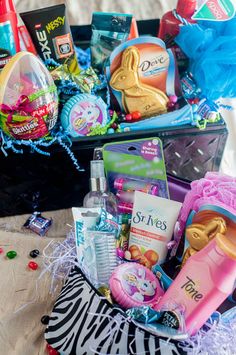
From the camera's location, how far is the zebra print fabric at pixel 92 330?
21.8 inches

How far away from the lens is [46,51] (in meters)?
0.85

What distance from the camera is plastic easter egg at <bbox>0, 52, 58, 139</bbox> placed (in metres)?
0.74

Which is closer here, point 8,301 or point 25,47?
point 8,301

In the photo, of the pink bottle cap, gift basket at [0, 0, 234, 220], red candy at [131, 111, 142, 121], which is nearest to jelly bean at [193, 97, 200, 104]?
gift basket at [0, 0, 234, 220]

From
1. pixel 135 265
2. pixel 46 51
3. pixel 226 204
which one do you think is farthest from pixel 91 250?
pixel 46 51

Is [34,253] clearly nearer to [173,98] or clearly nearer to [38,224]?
[38,224]

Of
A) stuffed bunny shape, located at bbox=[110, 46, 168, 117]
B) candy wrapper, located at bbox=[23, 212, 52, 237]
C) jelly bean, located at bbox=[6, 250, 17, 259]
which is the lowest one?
candy wrapper, located at bbox=[23, 212, 52, 237]

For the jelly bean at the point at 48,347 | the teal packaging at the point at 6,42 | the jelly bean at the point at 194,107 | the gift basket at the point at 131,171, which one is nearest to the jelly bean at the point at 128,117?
the gift basket at the point at 131,171

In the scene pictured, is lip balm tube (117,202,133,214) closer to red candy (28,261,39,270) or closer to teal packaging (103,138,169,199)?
teal packaging (103,138,169,199)

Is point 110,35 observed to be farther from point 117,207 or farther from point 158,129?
point 117,207

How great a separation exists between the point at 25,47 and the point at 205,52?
1.13ft

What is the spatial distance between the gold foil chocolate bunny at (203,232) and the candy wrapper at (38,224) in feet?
1.09

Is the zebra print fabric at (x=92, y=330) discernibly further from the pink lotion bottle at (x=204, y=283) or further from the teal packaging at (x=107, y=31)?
the teal packaging at (x=107, y=31)

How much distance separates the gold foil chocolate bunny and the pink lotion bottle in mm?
36
